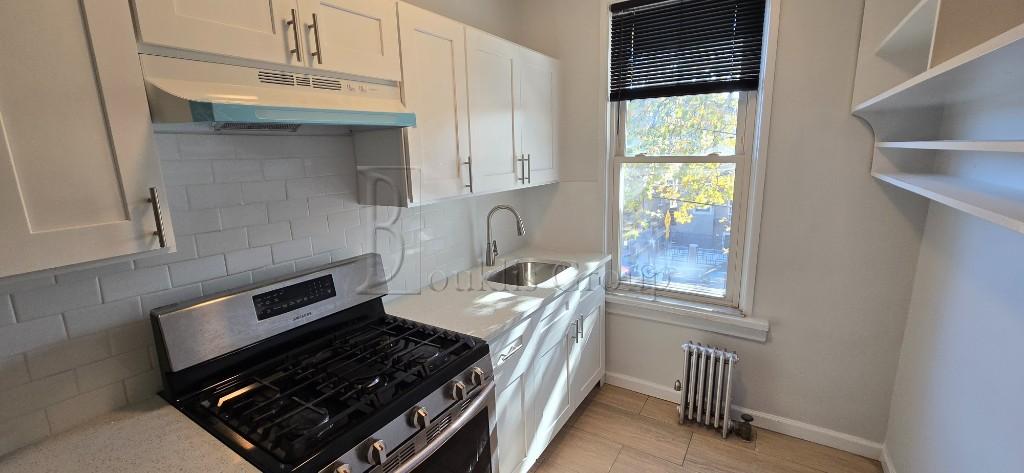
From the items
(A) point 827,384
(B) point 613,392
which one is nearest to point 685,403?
(B) point 613,392

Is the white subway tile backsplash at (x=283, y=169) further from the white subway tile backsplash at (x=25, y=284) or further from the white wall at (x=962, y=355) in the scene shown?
the white wall at (x=962, y=355)

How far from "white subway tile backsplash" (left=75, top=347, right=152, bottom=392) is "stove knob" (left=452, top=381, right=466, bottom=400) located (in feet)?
3.01

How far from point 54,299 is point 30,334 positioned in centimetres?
9

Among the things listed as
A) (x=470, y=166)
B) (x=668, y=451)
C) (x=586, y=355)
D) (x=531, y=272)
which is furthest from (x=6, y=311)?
(x=668, y=451)

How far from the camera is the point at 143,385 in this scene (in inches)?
50.2

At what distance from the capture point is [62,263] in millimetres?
866

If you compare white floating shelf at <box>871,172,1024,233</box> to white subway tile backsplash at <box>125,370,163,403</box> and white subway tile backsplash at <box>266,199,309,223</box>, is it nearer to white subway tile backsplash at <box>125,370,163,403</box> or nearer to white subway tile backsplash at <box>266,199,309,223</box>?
white subway tile backsplash at <box>266,199,309,223</box>

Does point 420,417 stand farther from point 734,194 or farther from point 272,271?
point 734,194

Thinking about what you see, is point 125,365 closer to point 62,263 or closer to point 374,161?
point 62,263

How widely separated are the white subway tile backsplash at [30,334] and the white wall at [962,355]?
2650 millimetres

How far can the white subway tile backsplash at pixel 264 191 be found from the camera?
1.45 metres

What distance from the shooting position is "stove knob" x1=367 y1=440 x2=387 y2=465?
3.58 feet

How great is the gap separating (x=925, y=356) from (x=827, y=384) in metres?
0.52

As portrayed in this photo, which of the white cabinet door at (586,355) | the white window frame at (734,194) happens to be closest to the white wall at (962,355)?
the white window frame at (734,194)
